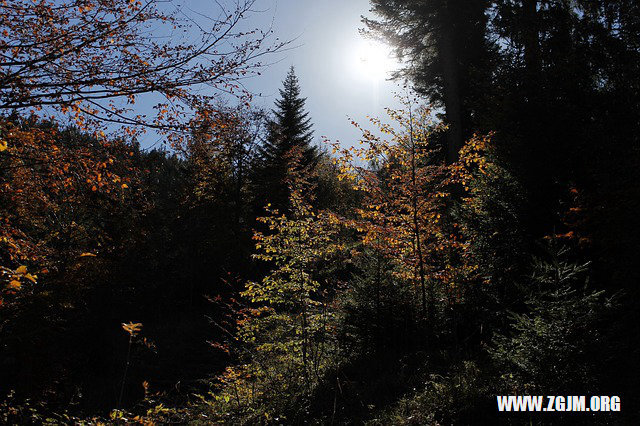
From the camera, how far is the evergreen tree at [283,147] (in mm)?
20625

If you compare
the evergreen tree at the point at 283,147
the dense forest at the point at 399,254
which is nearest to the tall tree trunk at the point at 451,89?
the dense forest at the point at 399,254

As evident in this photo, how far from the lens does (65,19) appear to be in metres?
4.47

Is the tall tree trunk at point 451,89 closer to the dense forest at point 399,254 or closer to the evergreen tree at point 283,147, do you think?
the dense forest at point 399,254

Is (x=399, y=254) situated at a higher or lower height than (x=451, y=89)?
lower

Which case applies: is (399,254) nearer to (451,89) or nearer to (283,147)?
(451,89)

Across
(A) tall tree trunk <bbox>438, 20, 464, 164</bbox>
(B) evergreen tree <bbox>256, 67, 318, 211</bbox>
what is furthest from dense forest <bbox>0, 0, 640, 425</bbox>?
(B) evergreen tree <bbox>256, 67, 318, 211</bbox>

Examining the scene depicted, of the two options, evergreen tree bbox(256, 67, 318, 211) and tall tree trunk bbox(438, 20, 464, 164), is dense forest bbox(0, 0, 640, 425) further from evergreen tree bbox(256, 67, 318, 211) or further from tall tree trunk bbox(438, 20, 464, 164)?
evergreen tree bbox(256, 67, 318, 211)

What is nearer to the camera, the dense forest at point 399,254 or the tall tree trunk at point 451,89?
the dense forest at point 399,254

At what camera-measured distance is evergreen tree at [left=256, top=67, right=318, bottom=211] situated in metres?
20.6

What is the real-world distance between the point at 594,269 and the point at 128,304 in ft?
64.0

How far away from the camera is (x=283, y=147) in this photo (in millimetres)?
22703

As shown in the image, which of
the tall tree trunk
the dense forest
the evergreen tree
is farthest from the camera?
the evergreen tree

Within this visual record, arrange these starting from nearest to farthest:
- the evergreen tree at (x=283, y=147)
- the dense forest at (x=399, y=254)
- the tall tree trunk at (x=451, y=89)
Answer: the dense forest at (x=399, y=254) → the tall tree trunk at (x=451, y=89) → the evergreen tree at (x=283, y=147)

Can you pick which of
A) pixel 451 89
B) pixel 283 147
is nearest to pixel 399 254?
pixel 451 89
